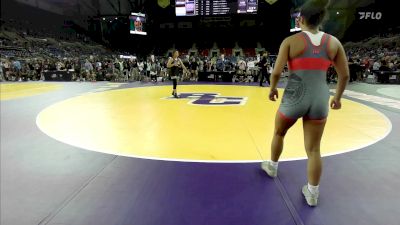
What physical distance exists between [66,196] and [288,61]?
2.39 metres

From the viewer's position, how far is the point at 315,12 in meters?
2.46

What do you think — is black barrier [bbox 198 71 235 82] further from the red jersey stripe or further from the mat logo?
the red jersey stripe

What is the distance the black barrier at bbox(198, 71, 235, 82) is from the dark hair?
46.8ft

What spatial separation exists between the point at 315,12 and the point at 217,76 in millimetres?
14642

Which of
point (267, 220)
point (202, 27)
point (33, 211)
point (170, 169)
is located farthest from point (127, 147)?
point (202, 27)

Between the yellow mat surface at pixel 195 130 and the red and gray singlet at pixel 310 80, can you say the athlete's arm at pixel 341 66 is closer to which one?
the red and gray singlet at pixel 310 80

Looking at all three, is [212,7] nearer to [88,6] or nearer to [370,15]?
[370,15]

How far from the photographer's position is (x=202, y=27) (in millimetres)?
39188

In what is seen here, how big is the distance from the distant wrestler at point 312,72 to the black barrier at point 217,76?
46.7 ft

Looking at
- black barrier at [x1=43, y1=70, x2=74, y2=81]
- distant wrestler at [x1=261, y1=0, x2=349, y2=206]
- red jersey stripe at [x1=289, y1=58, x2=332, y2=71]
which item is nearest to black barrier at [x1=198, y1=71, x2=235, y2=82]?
black barrier at [x1=43, y1=70, x2=74, y2=81]

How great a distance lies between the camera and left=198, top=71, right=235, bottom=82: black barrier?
1673 centimetres

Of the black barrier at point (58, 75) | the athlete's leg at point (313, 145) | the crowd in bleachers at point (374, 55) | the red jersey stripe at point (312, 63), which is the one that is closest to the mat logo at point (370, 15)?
the crowd in bleachers at point (374, 55)

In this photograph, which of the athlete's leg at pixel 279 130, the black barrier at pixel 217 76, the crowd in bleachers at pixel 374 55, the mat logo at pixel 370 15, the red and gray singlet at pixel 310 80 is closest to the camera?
the red and gray singlet at pixel 310 80

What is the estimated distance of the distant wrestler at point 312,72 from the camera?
2426mm
